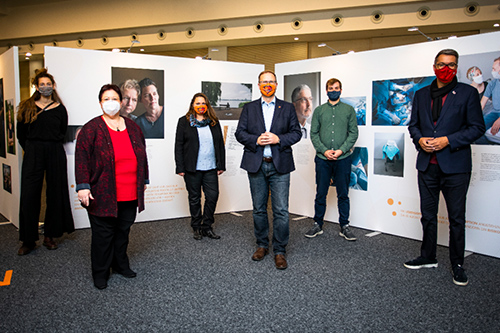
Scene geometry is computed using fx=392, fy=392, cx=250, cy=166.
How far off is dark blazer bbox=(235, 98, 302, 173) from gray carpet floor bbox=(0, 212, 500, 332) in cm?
105

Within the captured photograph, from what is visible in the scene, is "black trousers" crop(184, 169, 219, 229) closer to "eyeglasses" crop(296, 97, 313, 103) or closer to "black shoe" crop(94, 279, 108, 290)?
"black shoe" crop(94, 279, 108, 290)

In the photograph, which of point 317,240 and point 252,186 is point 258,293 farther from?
point 317,240

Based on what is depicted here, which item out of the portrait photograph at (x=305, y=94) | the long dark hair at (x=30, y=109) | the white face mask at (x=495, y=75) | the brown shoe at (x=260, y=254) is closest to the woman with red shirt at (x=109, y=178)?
the brown shoe at (x=260, y=254)

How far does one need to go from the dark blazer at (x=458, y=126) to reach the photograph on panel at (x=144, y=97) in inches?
144

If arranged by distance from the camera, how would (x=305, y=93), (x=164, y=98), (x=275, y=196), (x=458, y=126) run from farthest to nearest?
(x=305, y=93)
(x=164, y=98)
(x=275, y=196)
(x=458, y=126)

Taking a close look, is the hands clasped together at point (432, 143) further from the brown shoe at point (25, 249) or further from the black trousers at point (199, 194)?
the brown shoe at point (25, 249)

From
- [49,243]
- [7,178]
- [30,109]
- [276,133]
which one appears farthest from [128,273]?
[7,178]

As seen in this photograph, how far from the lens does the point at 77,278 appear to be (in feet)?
12.0

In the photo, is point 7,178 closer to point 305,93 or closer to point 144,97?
point 144,97

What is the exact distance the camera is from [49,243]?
178 inches

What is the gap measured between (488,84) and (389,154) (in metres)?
1.37

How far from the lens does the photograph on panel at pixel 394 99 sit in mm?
4887

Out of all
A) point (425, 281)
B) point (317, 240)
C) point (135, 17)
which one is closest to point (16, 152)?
point (317, 240)

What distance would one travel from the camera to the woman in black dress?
4410 mm
